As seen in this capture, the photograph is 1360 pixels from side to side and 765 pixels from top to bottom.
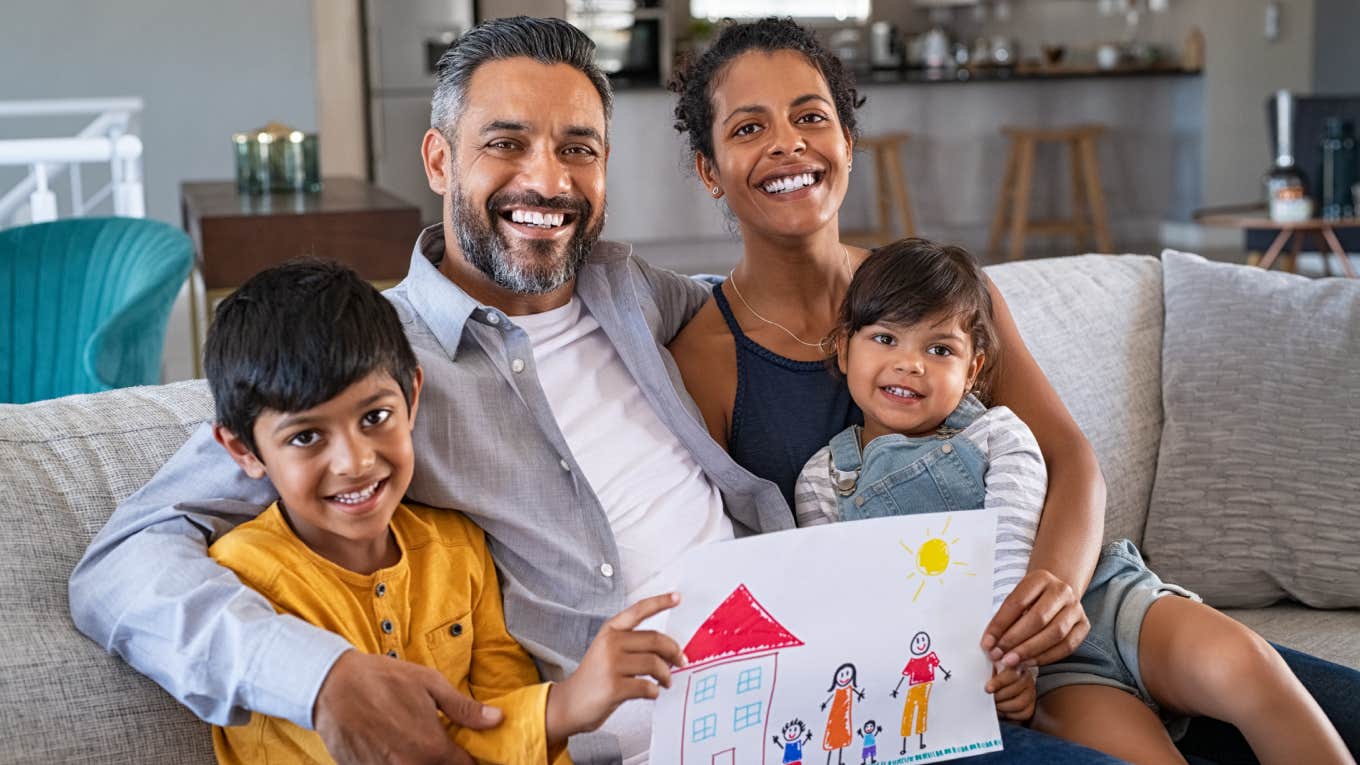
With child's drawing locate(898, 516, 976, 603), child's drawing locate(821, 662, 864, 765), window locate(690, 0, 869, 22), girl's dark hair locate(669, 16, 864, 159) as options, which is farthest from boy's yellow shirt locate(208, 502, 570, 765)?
window locate(690, 0, 869, 22)

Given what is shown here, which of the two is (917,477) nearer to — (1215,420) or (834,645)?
(834,645)

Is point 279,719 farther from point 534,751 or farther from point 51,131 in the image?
point 51,131

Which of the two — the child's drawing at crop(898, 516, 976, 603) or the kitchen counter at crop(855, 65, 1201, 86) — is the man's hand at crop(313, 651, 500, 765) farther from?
the kitchen counter at crop(855, 65, 1201, 86)

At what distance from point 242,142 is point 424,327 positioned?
8.80 feet

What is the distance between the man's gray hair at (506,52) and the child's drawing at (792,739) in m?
0.78

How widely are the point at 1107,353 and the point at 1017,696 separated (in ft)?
2.87

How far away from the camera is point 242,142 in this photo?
4027 mm

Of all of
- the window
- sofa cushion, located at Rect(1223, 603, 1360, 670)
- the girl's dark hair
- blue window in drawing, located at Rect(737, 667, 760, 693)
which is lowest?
sofa cushion, located at Rect(1223, 603, 1360, 670)

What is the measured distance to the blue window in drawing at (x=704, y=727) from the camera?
1217mm

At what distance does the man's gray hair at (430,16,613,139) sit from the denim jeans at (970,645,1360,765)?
84 cm

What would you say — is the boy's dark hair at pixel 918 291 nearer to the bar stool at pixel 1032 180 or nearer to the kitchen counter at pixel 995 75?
the kitchen counter at pixel 995 75

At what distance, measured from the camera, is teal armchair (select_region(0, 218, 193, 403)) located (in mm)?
2830

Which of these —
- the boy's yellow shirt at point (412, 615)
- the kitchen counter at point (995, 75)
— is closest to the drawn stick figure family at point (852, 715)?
the boy's yellow shirt at point (412, 615)

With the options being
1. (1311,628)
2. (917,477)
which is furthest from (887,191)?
(917,477)
